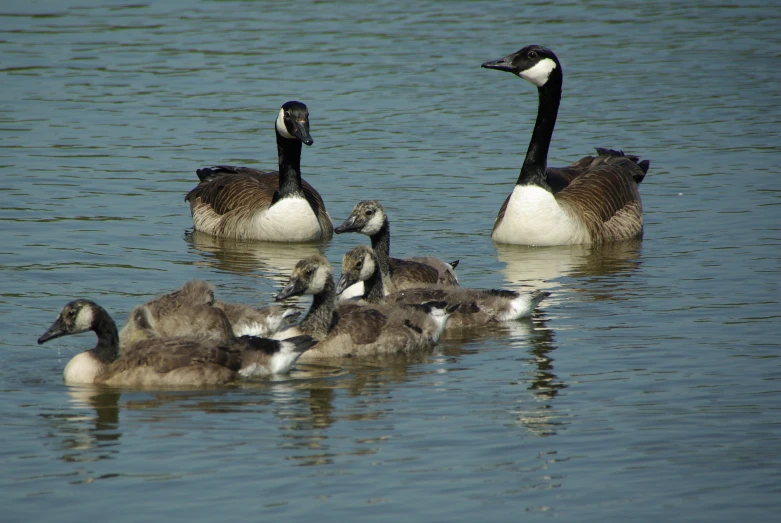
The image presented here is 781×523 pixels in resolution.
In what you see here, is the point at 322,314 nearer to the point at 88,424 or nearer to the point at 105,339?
the point at 105,339

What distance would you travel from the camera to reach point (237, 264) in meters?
16.2

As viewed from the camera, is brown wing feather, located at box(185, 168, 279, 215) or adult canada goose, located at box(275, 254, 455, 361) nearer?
adult canada goose, located at box(275, 254, 455, 361)

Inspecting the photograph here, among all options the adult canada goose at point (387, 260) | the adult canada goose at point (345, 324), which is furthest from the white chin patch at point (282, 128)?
the adult canada goose at point (345, 324)

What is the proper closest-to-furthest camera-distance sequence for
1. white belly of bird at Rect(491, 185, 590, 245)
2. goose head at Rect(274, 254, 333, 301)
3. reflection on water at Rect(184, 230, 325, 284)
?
goose head at Rect(274, 254, 333, 301), reflection on water at Rect(184, 230, 325, 284), white belly of bird at Rect(491, 185, 590, 245)

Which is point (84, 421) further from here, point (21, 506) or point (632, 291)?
point (632, 291)

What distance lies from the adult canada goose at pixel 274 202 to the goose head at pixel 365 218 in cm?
363

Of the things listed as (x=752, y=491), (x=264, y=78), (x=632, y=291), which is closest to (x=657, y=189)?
(x=632, y=291)

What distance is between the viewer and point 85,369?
10.8 m

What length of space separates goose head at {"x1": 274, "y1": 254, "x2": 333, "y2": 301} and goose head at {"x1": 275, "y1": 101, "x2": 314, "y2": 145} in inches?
210

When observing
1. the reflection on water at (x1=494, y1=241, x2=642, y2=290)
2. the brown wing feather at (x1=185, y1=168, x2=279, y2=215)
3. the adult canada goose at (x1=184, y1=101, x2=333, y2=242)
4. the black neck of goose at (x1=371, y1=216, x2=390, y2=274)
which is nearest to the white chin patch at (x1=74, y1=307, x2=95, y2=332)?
the black neck of goose at (x1=371, y1=216, x2=390, y2=274)

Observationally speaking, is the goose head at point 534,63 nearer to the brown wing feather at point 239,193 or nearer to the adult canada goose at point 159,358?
the brown wing feather at point 239,193

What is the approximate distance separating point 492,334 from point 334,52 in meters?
17.1

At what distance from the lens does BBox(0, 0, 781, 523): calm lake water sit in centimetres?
875

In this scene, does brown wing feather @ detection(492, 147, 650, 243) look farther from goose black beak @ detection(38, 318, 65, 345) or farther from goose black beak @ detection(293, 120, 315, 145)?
goose black beak @ detection(38, 318, 65, 345)
